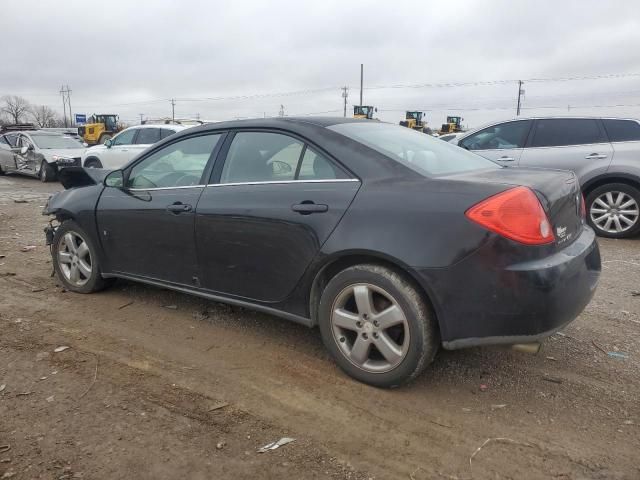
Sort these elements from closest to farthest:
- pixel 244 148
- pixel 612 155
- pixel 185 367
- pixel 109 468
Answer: pixel 109 468 → pixel 185 367 → pixel 244 148 → pixel 612 155

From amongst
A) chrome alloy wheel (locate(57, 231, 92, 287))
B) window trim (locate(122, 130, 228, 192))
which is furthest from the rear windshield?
chrome alloy wheel (locate(57, 231, 92, 287))

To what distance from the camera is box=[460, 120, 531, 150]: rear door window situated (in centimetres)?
752

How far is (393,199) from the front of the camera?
8.82ft

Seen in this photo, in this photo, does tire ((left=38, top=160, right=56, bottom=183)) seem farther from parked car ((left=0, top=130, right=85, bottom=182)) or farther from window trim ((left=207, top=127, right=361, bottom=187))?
window trim ((left=207, top=127, right=361, bottom=187))

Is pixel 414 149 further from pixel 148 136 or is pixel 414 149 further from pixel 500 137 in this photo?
pixel 148 136

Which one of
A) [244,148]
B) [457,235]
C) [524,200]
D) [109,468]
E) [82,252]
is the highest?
[244,148]

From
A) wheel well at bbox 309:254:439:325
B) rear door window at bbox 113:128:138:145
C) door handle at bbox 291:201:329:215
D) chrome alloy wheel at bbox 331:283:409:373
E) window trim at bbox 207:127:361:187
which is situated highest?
rear door window at bbox 113:128:138:145

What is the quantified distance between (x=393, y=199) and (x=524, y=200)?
648mm

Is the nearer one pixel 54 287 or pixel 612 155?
pixel 54 287

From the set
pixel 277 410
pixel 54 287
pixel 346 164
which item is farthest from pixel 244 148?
pixel 54 287

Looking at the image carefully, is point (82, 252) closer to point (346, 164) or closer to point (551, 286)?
point (346, 164)

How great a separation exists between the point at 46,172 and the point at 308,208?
575 inches

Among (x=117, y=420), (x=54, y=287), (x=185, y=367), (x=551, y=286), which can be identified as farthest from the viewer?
(x=54, y=287)

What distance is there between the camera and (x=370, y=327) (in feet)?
9.11
